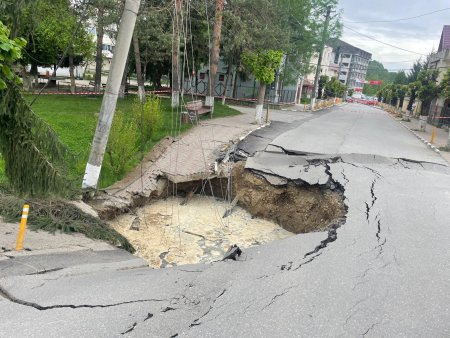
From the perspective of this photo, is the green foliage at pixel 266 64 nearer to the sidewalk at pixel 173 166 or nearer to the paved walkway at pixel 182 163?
the paved walkway at pixel 182 163

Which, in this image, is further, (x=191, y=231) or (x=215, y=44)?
(x=215, y=44)

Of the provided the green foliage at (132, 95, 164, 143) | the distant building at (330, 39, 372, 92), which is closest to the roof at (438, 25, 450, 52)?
the green foliage at (132, 95, 164, 143)

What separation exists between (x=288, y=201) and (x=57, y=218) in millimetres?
5504

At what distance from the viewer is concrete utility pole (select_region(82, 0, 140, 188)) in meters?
7.48

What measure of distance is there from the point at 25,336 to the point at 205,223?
243 inches

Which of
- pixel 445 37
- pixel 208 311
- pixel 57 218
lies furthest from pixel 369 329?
pixel 445 37

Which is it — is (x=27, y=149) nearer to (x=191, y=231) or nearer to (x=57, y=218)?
(x=57, y=218)

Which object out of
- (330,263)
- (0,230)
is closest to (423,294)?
(330,263)

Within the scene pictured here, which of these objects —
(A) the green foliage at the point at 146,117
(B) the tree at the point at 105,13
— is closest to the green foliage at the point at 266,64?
(A) the green foliage at the point at 146,117

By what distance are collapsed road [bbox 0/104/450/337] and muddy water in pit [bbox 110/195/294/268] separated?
2113 mm

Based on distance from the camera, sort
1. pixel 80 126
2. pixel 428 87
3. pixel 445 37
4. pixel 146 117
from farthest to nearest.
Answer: pixel 445 37 → pixel 428 87 → pixel 80 126 → pixel 146 117

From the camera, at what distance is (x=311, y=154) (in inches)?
454

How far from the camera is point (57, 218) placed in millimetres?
6578

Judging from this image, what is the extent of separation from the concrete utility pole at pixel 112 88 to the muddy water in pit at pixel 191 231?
1300 millimetres
